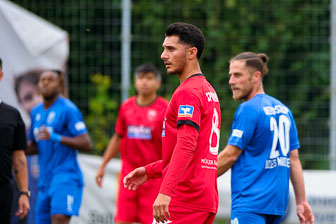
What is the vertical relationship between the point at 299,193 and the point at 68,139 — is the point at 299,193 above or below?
below

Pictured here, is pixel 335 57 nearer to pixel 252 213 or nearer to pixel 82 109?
pixel 82 109

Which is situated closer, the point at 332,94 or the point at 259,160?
the point at 259,160

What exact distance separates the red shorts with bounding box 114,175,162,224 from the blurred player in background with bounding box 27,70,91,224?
68 cm

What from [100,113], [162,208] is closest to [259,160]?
[162,208]

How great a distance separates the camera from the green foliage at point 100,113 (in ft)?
32.3

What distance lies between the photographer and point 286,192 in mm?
5668

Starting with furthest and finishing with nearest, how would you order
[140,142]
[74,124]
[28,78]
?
[28,78], [140,142], [74,124]

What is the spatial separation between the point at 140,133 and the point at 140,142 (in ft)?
0.41

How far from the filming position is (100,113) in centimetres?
1005

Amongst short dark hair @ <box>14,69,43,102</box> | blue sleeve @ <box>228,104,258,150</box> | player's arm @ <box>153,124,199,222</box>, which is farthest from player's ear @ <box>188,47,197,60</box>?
short dark hair @ <box>14,69,43,102</box>

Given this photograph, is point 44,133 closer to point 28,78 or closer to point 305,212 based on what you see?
point 28,78

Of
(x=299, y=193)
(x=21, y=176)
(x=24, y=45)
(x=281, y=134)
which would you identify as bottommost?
(x=299, y=193)

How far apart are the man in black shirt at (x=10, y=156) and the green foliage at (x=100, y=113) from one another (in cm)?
363

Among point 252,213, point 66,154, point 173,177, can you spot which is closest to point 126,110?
point 66,154
